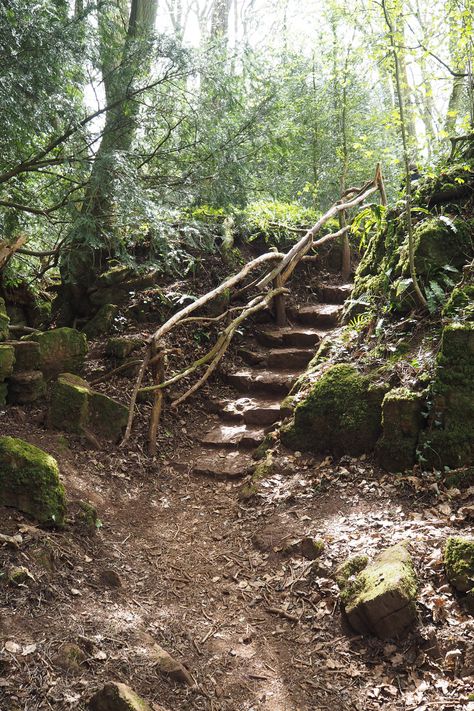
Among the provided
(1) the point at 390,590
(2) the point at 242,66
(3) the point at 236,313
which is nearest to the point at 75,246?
(3) the point at 236,313

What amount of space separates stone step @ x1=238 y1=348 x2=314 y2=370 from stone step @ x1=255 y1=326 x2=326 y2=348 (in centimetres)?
18

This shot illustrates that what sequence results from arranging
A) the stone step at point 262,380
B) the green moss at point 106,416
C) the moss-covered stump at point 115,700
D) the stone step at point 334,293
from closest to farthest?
the moss-covered stump at point 115,700, the green moss at point 106,416, the stone step at point 262,380, the stone step at point 334,293

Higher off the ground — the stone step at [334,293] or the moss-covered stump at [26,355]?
the stone step at [334,293]

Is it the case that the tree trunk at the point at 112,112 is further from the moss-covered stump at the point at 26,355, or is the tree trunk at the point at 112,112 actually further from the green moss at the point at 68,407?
the green moss at the point at 68,407

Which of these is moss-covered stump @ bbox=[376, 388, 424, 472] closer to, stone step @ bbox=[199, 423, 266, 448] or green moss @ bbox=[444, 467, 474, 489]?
green moss @ bbox=[444, 467, 474, 489]

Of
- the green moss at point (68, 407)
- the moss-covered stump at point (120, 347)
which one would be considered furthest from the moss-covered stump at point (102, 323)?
the green moss at point (68, 407)

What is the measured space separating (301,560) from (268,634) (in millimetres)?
774

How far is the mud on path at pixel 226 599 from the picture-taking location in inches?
123

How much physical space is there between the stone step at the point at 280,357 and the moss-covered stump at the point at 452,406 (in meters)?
2.94

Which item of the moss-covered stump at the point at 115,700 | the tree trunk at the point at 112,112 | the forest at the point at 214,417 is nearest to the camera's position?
the moss-covered stump at the point at 115,700

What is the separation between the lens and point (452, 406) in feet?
16.5

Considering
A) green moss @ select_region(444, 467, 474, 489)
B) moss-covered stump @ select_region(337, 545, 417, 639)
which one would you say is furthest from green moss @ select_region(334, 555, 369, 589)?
green moss @ select_region(444, 467, 474, 489)

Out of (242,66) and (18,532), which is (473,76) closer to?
(242,66)

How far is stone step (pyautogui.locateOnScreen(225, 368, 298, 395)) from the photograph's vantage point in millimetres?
7625
